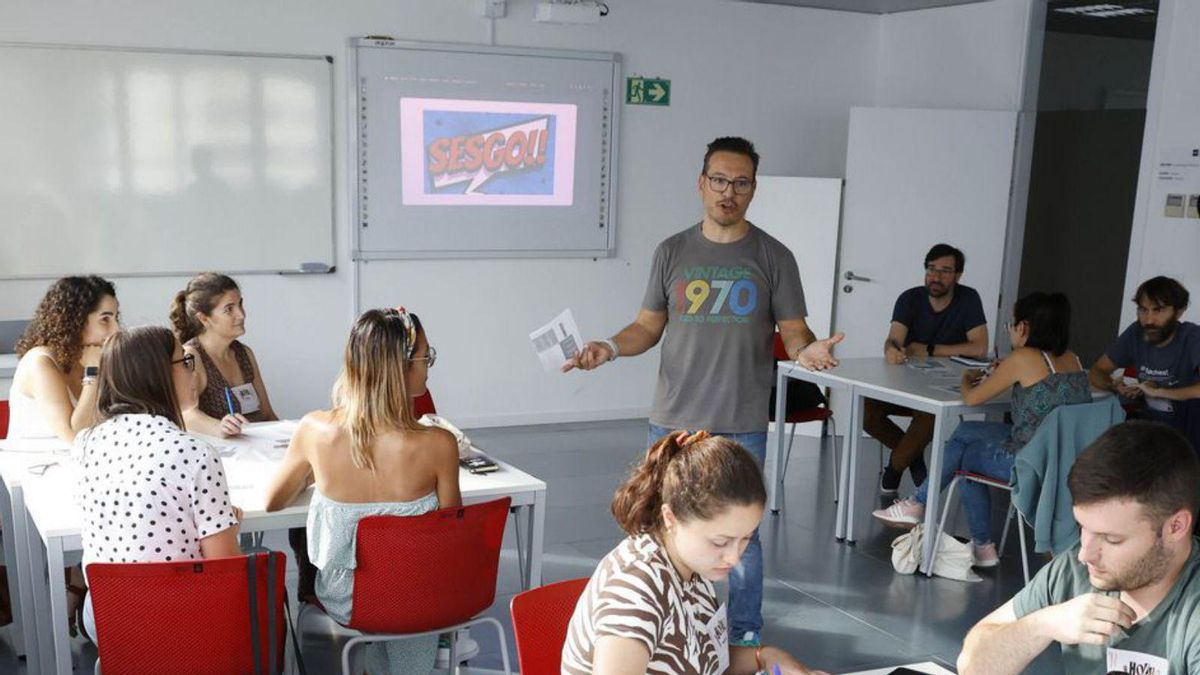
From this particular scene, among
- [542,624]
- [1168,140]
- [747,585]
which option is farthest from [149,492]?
[1168,140]

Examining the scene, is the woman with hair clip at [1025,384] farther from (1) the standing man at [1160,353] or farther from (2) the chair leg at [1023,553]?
(1) the standing man at [1160,353]

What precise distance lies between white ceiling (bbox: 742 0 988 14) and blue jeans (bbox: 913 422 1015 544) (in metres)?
3.53

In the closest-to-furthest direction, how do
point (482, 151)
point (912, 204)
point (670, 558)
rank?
point (670, 558)
point (482, 151)
point (912, 204)

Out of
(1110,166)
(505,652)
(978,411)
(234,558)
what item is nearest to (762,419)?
(505,652)

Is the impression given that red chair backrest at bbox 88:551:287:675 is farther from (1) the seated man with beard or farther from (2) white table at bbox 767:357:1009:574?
(2) white table at bbox 767:357:1009:574

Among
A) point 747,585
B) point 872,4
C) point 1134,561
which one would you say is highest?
point 872,4

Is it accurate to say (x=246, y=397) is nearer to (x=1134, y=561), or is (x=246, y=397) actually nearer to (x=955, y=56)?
(x=1134, y=561)

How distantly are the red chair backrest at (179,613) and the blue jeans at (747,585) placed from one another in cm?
157

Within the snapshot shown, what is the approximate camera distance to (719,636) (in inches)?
75.5

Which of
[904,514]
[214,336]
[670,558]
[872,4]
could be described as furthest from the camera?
[872,4]

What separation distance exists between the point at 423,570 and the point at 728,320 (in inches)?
51.0

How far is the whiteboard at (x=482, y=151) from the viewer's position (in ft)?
21.3

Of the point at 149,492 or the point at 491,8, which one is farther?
the point at 491,8

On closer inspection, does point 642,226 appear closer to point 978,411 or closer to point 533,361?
point 533,361
